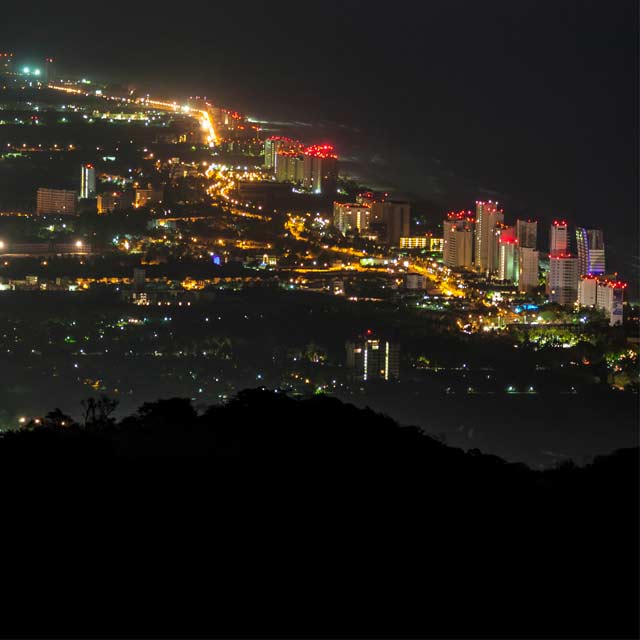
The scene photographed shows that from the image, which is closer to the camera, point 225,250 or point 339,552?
point 339,552

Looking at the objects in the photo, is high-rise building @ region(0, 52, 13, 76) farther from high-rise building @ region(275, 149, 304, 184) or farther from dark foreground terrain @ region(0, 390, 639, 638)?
dark foreground terrain @ region(0, 390, 639, 638)

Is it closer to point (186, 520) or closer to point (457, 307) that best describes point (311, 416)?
point (186, 520)

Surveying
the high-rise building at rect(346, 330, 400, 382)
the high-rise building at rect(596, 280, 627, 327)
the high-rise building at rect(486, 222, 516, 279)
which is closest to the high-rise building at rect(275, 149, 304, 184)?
the high-rise building at rect(486, 222, 516, 279)

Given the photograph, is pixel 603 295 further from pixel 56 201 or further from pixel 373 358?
pixel 56 201

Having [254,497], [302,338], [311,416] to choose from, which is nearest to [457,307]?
[302,338]

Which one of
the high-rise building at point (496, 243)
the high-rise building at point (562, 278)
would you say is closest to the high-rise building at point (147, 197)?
the high-rise building at point (496, 243)

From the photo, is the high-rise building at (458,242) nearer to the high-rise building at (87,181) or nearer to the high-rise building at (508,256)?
the high-rise building at (508,256)
